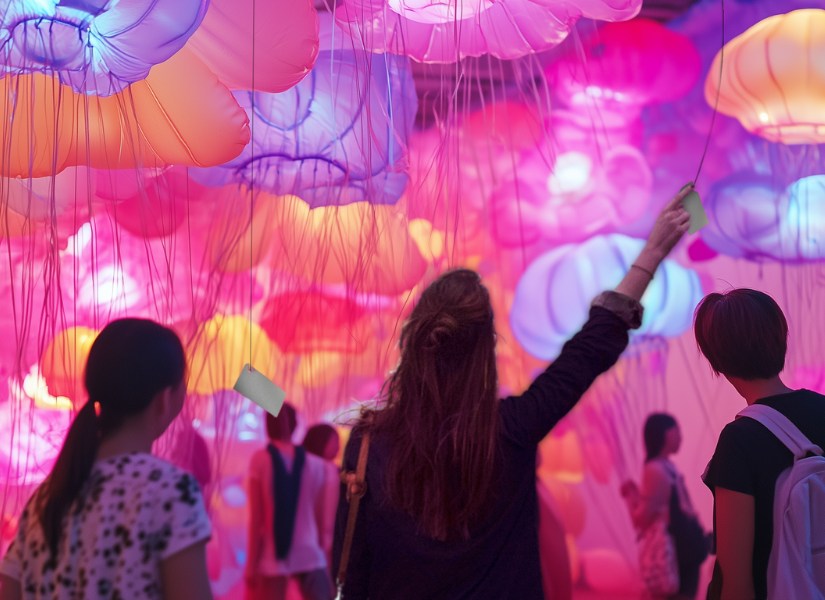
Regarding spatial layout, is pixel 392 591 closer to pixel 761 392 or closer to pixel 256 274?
pixel 761 392

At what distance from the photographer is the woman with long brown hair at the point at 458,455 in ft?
3.59

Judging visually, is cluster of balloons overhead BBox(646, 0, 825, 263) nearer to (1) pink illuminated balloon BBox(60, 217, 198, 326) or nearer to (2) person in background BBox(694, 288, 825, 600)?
(2) person in background BBox(694, 288, 825, 600)

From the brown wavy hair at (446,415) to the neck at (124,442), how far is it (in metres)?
0.31

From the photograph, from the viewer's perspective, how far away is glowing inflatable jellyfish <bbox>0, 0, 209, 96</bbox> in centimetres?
152

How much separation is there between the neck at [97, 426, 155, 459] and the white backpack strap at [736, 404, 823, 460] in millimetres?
834

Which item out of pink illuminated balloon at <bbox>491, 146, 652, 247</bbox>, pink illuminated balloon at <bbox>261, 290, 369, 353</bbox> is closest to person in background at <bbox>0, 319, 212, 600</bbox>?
pink illuminated balloon at <bbox>261, 290, 369, 353</bbox>

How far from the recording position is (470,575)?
1.10 m

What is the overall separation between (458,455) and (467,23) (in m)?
1.28

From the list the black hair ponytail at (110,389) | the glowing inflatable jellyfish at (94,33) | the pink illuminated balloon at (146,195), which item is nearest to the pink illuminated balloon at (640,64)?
the pink illuminated balloon at (146,195)

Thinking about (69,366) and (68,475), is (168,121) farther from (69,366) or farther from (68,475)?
(68,475)

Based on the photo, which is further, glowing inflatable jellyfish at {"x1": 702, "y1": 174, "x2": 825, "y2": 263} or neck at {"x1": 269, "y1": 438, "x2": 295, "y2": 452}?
neck at {"x1": 269, "y1": 438, "x2": 295, "y2": 452}

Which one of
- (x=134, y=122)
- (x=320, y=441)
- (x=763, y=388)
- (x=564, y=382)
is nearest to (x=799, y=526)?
(x=763, y=388)

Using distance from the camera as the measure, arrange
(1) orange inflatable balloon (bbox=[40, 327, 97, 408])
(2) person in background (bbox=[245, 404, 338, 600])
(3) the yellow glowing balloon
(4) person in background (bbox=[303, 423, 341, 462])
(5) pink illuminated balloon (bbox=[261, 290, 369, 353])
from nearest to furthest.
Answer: (1) orange inflatable balloon (bbox=[40, 327, 97, 408]), (5) pink illuminated balloon (bbox=[261, 290, 369, 353]), (2) person in background (bbox=[245, 404, 338, 600]), (3) the yellow glowing balloon, (4) person in background (bbox=[303, 423, 341, 462])

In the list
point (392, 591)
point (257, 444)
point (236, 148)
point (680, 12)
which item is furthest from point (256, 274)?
point (392, 591)
